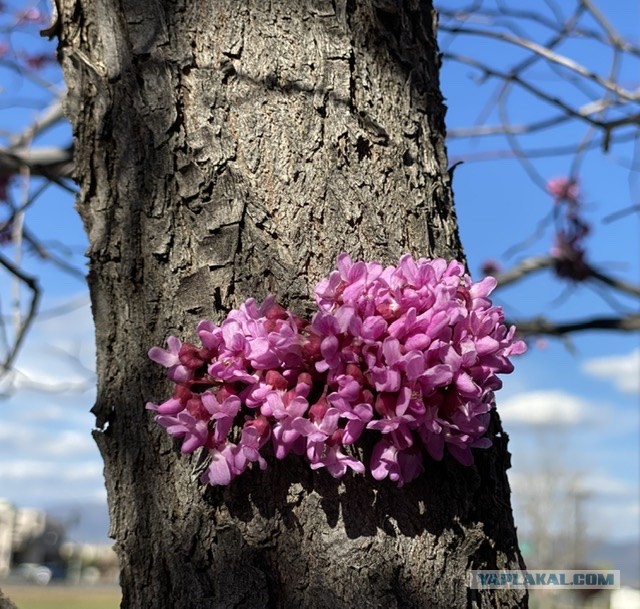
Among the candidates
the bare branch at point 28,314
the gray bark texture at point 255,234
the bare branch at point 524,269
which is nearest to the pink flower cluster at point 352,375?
the gray bark texture at point 255,234

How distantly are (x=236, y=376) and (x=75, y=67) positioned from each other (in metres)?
0.65

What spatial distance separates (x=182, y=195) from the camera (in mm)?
1179

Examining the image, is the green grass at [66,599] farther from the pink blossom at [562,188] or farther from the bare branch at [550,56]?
the bare branch at [550,56]

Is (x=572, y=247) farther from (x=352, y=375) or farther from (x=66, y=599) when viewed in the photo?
(x=66, y=599)

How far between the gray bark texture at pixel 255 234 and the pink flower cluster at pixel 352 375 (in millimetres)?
55

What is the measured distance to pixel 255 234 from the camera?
3.76 ft

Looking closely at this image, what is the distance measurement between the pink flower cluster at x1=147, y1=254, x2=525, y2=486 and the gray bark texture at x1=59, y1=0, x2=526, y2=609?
55 millimetres

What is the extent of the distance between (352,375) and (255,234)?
27cm

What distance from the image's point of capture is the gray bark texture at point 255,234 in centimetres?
105

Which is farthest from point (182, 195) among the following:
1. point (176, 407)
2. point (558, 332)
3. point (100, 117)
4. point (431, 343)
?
point (558, 332)

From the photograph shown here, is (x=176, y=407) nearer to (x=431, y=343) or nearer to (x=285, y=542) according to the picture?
(x=285, y=542)

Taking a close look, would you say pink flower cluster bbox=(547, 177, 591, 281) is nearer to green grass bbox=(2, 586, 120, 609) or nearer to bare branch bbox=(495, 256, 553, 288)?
bare branch bbox=(495, 256, 553, 288)

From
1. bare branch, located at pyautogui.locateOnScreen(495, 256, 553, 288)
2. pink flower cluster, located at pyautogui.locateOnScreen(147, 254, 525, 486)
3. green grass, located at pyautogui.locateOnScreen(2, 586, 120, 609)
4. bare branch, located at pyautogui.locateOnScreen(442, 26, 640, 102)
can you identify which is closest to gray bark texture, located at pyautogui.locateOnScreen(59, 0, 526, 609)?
pink flower cluster, located at pyautogui.locateOnScreen(147, 254, 525, 486)

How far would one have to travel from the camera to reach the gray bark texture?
105 cm
